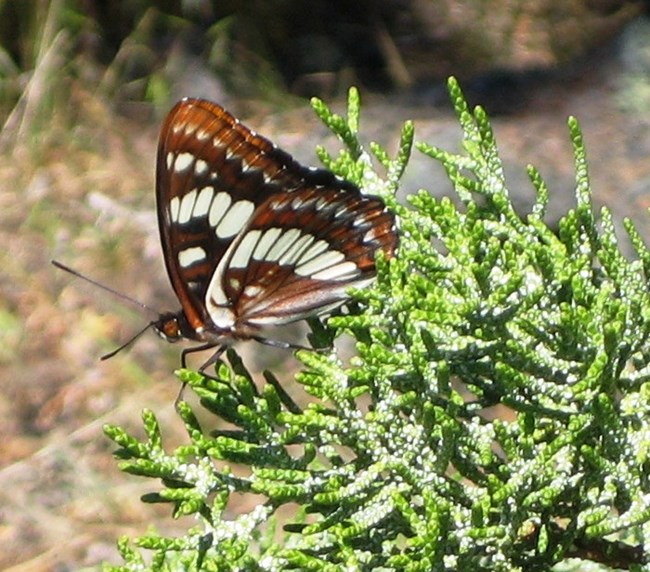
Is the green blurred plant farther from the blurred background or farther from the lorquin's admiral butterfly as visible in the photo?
the blurred background

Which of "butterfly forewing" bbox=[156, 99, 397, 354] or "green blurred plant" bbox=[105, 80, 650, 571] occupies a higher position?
"butterfly forewing" bbox=[156, 99, 397, 354]

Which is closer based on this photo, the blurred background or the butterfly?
the butterfly

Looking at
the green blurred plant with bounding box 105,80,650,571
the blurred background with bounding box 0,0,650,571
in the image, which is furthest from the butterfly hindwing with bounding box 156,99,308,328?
the blurred background with bounding box 0,0,650,571

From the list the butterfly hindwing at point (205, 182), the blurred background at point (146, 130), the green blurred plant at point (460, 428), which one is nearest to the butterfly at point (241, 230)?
the butterfly hindwing at point (205, 182)

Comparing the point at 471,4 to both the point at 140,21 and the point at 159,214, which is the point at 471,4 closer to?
the point at 140,21

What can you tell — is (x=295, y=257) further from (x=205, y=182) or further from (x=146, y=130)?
(x=146, y=130)

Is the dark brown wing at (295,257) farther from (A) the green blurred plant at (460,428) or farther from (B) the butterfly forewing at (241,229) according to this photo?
(A) the green blurred plant at (460,428)
